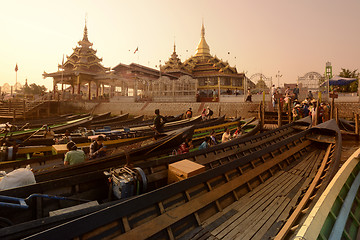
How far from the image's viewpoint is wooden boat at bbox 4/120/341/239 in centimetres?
296

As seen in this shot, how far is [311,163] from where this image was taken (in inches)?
310

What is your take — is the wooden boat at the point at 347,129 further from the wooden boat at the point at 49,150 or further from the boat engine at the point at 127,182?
the boat engine at the point at 127,182

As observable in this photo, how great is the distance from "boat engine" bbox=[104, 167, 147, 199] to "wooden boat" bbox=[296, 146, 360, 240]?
292 cm

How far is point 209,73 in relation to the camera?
44.9 meters

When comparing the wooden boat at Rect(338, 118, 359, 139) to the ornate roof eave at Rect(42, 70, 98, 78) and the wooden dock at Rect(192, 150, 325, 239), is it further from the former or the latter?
the ornate roof eave at Rect(42, 70, 98, 78)

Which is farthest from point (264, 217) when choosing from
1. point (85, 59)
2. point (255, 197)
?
point (85, 59)

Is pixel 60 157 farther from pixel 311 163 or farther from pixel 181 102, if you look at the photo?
pixel 181 102

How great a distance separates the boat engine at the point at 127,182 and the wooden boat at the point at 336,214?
292 cm

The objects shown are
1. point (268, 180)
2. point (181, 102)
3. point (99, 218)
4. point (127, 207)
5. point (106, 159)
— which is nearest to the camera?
point (99, 218)

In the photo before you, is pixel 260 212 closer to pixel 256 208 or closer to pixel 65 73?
pixel 256 208

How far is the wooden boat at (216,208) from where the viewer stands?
9.71 feet

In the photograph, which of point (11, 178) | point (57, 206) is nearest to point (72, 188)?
point (57, 206)

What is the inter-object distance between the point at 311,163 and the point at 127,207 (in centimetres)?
772

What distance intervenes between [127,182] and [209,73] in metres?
43.3
